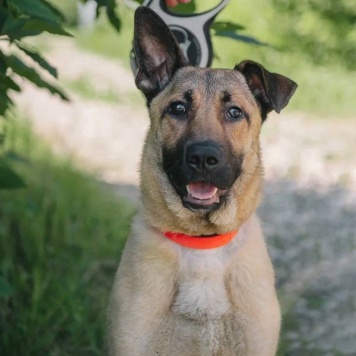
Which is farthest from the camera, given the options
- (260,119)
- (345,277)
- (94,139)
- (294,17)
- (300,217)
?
(294,17)

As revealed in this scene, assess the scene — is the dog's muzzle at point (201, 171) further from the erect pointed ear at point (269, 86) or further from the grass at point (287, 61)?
the grass at point (287, 61)

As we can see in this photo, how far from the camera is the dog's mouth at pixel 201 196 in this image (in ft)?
12.2

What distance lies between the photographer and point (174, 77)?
407 cm

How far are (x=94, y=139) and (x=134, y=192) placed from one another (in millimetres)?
2238

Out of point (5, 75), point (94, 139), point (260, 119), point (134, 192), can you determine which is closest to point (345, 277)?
point (134, 192)

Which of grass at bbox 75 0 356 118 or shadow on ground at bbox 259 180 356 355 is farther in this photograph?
grass at bbox 75 0 356 118

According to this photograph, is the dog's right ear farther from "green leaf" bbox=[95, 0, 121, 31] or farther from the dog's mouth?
the dog's mouth

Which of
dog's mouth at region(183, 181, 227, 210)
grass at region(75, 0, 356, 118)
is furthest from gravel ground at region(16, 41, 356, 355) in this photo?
dog's mouth at region(183, 181, 227, 210)

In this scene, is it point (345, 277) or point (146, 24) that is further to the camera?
point (345, 277)

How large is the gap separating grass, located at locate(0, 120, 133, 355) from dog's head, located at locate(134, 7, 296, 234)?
0.81 meters

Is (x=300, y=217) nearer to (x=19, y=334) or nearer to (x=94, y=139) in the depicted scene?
(x=94, y=139)

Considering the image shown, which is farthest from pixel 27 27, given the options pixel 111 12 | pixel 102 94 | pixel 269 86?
pixel 102 94

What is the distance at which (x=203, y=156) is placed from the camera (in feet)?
11.8

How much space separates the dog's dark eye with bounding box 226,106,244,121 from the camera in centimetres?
385
